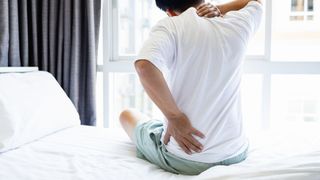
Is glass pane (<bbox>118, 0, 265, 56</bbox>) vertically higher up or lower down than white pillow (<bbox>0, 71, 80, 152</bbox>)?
higher up

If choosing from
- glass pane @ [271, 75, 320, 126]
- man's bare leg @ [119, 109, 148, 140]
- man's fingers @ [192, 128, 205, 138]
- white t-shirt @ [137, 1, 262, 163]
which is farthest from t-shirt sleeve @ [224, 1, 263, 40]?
glass pane @ [271, 75, 320, 126]

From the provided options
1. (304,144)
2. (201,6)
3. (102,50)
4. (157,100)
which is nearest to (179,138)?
(157,100)

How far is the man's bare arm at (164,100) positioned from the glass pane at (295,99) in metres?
1.28

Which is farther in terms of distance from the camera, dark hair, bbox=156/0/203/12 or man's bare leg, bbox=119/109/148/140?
man's bare leg, bbox=119/109/148/140

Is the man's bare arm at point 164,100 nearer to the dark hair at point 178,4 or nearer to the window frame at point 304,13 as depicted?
the dark hair at point 178,4

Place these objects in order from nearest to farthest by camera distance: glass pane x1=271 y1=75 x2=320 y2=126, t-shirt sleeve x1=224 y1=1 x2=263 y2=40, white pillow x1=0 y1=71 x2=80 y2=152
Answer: t-shirt sleeve x1=224 y1=1 x2=263 y2=40
white pillow x1=0 y1=71 x2=80 y2=152
glass pane x1=271 y1=75 x2=320 y2=126

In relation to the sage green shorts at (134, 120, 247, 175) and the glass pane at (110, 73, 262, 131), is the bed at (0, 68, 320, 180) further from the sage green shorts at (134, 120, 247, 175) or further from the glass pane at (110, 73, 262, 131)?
the glass pane at (110, 73, 262, 131)

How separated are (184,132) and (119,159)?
0.41 meters

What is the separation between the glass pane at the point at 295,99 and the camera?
2.18m

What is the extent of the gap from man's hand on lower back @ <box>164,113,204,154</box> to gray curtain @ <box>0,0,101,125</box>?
1.27 meters

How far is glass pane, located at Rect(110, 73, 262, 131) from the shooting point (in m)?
2.25

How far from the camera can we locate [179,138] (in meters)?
1.01

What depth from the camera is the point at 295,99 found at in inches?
92.0

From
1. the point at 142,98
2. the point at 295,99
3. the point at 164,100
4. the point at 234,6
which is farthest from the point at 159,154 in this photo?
the point at 295,99
